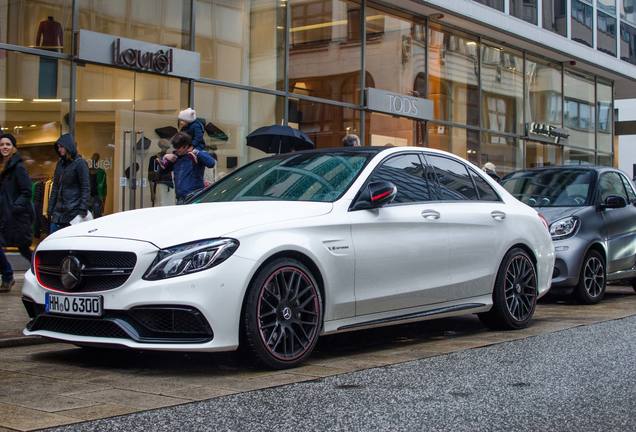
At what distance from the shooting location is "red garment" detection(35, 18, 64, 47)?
44.4 feet

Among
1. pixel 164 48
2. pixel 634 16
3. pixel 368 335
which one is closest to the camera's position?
pixel 368 335

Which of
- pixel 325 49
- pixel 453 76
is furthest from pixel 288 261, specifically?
pixel 453 76

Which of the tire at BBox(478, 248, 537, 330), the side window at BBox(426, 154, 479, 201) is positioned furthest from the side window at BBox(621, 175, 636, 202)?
the side window at BBox(426, 154, 479, 201)

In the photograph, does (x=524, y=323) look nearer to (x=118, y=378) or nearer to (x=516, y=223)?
(x=516, y=223)

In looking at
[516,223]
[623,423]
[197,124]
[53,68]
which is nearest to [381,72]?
[53,68]

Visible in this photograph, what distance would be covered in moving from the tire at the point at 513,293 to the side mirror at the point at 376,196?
5.70ft

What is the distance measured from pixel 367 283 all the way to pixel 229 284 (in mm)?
1270

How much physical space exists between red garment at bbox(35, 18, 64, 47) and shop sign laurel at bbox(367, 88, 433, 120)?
7.87 m

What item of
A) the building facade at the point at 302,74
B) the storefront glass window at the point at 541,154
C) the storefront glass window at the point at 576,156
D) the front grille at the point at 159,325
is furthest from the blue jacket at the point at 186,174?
the storefront glass window at the point at 576,156

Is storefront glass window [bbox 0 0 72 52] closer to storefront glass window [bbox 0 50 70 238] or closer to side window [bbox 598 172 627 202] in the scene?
storefront glass window [bbox 0 50 70 238]

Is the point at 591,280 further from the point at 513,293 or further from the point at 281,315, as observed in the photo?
the point at 281,315

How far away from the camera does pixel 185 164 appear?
955 cm

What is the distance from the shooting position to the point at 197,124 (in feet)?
32.8

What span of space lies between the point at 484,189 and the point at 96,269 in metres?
3.73
